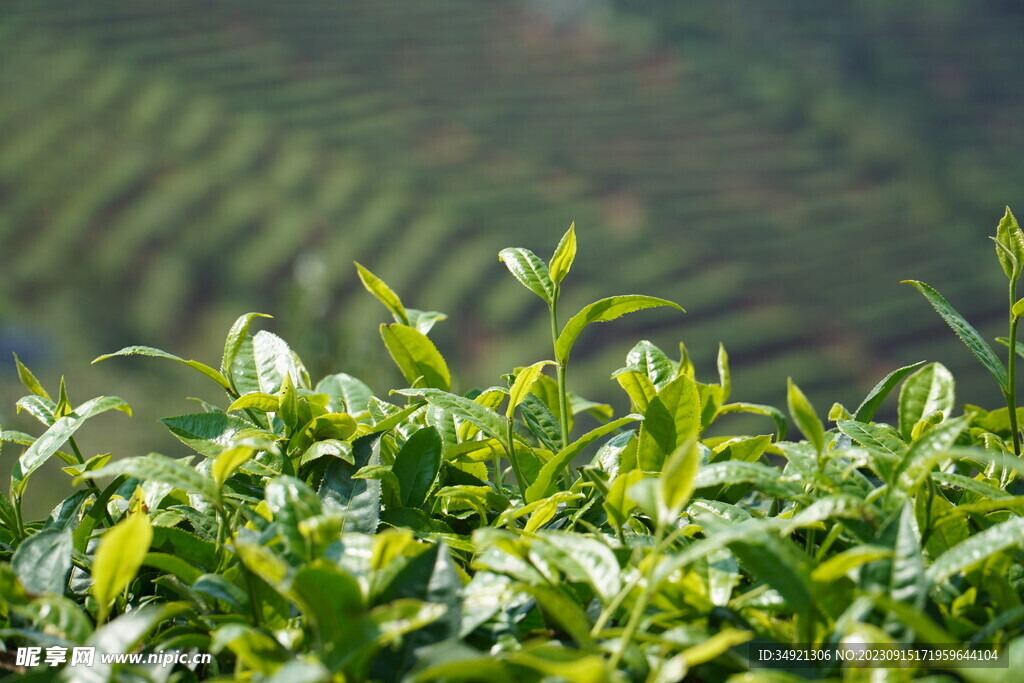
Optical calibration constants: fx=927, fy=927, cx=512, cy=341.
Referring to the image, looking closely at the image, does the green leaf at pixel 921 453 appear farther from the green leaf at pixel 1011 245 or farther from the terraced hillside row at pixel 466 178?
the terraced hillside row at pixel 466 178

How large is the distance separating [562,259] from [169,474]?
27cm

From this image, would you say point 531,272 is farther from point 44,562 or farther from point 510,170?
point 510,170

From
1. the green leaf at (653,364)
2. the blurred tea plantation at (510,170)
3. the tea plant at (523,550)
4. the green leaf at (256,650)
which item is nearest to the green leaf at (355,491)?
the tea plant at (523,550)

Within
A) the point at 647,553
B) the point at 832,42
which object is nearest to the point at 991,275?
the point at 832,42

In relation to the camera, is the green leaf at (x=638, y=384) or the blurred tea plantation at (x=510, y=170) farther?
the blurred tea plantation at (x=510, y=170)

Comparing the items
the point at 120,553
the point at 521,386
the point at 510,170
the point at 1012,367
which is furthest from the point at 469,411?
the point at 510,170

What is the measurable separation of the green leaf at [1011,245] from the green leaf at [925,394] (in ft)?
0.33

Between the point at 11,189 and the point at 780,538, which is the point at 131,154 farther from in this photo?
the point at 780,538

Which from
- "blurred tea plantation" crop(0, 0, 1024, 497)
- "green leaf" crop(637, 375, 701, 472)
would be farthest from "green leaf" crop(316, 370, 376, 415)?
"blurred tea plantation" crop(0, 0, 1024, 497)

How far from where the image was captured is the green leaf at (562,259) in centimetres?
59

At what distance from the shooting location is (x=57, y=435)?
22.3 inches

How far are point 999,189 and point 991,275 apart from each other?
62cm

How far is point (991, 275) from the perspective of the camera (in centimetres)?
448

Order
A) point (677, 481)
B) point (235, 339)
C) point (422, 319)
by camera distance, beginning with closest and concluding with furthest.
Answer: point (677, 481) < point (235, 339) < point (422, 319)
